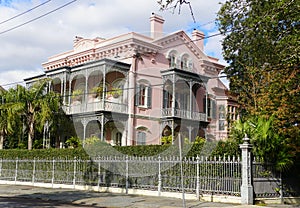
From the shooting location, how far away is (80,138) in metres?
29.5

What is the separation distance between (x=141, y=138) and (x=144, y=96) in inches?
110

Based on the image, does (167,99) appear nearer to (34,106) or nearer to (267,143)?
(34,106)

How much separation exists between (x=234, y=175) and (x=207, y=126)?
16396 millimetres

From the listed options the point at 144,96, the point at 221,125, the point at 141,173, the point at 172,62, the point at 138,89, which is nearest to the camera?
the point at 141,173

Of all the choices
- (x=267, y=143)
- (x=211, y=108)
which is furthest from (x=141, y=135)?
(x=267, y=143)

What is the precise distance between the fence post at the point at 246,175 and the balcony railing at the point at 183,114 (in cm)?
1318

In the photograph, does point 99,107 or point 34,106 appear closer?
point 99,107

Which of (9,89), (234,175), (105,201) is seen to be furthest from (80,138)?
(234,175)

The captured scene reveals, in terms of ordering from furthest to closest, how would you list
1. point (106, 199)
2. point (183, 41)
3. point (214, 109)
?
point (214, 109), point (183, 41), point (106, 199)

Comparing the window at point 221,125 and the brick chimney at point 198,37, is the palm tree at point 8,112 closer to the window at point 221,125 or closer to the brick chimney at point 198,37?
the brick chimney at point 198,37

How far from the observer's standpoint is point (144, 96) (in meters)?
29.1

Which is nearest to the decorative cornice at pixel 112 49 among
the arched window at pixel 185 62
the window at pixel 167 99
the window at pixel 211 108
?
the arched window at pixel 185 62

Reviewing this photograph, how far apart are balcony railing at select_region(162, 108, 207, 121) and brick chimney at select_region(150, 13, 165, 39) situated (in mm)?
5293

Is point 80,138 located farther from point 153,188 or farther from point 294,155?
point 294,155
